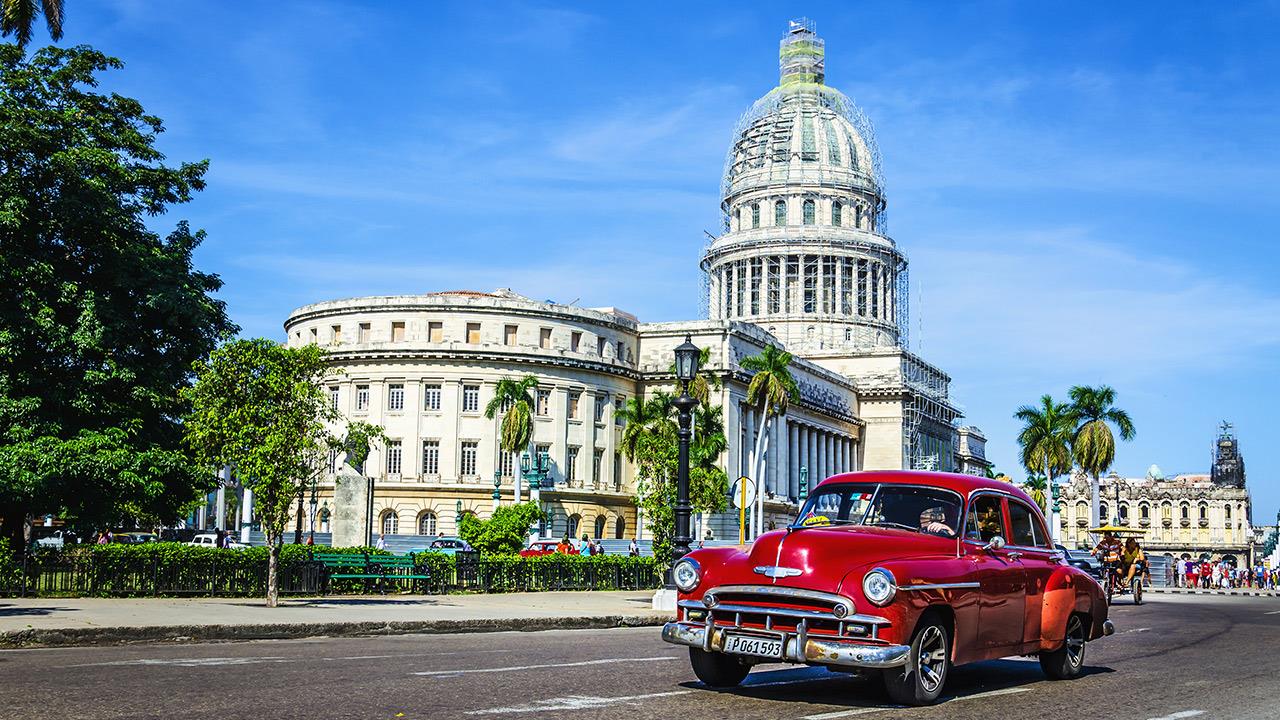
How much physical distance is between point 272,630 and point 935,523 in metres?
10.4

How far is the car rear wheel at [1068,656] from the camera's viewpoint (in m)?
12.4

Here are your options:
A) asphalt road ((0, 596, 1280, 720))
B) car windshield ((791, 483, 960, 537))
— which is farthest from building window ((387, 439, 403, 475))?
car windshield ((791, 483, 960, 537))

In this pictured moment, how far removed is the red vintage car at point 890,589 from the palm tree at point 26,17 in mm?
22589

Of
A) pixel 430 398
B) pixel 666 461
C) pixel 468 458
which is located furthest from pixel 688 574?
pixel 430 398

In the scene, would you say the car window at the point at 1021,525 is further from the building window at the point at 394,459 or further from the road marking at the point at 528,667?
the building window at the point at 394,459

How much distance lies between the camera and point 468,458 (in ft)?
269

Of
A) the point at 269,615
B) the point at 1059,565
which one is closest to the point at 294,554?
the point at 269,615

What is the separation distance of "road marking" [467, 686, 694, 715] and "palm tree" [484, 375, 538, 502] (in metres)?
63.9

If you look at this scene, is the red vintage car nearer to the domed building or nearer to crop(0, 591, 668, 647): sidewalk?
crop(0, 591, 668, 647): sidewalk

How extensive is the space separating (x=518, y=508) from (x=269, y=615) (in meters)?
36.3

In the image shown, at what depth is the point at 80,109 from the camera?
31.8 meters

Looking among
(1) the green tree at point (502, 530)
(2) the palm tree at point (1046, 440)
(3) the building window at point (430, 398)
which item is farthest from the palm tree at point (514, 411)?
(2) the palm tree at point (1046, 440)

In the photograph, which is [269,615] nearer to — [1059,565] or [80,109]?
[1059,565]

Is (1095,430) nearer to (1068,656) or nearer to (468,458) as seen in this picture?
(468,458)
